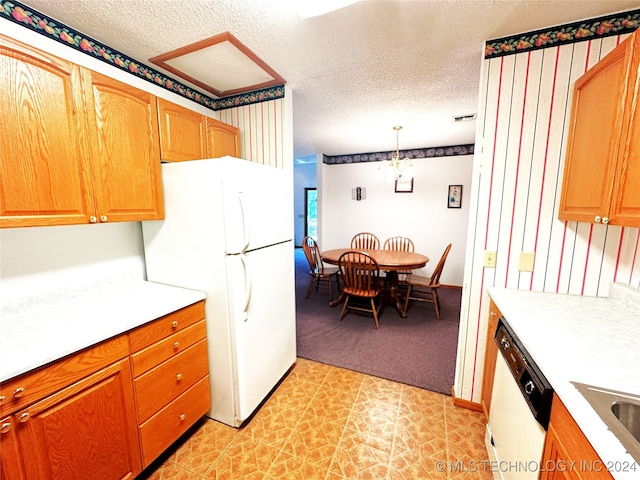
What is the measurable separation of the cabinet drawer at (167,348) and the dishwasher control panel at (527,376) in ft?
5.30

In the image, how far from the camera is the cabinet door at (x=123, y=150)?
1297mm

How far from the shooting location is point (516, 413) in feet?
3.40

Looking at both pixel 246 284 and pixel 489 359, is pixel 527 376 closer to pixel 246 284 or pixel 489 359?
pixel 489 359

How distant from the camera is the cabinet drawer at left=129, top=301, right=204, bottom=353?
122 cm

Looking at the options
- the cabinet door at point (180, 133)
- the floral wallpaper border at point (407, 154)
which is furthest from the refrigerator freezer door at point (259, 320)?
the floral wallpaper border at point (407, 154)

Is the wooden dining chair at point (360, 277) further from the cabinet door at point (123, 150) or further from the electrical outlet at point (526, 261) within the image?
the cabinet door at point (123, 150)

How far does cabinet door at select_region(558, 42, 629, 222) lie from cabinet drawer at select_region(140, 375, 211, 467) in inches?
90.6

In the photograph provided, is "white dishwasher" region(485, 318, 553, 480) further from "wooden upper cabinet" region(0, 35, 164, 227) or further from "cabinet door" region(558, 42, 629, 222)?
"wooden upper cabinet" region(0, 35, 164, 227)

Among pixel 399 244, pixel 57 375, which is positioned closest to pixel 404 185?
pixel 399 244

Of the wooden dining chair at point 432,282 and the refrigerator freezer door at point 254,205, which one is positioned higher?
the refrigerator freezer door at point 254,205

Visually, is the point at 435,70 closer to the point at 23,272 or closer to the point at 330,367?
the point at 330,367

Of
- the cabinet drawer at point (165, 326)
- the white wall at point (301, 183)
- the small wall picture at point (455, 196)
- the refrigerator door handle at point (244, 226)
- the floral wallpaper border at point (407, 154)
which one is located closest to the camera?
the cabinet drawer at point (165, 326)

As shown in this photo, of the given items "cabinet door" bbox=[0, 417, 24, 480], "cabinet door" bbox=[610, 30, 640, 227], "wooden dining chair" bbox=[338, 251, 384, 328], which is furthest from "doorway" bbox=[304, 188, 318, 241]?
"cabinet door" bbox=[0, 417, 24, 480]

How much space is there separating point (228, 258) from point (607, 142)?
189cm
